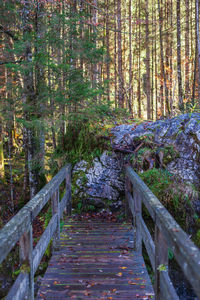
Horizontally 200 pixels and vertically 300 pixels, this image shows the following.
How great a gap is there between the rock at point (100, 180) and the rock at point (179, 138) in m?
0.59

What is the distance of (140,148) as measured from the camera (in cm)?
625

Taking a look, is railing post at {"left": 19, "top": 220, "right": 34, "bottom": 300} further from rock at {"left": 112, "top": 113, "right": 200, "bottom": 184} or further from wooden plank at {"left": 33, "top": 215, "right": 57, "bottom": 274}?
→ rock at {"left": 112, "top": 113, "right": 200, "bottom": 184}

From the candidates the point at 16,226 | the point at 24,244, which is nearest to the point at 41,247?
the point at 24,244

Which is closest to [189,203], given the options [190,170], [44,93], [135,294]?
[190,170]

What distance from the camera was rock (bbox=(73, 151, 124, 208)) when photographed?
20.5 feet

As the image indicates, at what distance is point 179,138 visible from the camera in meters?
6.03

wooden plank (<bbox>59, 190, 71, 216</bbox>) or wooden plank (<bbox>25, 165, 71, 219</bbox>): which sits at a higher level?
wooden plank (<bbox>25, 165, 71, 219</bbox>)

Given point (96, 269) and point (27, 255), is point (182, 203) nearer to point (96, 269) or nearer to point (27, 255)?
point (96, 269)

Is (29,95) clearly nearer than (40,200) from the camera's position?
No

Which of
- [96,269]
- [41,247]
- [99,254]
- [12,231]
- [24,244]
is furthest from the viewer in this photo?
[99,254]

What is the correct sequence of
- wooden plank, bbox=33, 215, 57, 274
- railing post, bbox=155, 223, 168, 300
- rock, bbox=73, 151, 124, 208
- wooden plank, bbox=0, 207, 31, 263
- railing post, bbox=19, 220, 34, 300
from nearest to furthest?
wooden plank, bbox=0, 207, 31, 263, railing post, bbox=155, 223, 168, 300, railing post, bbox=19, 220, 34, 300, wooden plank, bbox=33, 215, 57, 274, rock, bbox=73, 151, 124, 208

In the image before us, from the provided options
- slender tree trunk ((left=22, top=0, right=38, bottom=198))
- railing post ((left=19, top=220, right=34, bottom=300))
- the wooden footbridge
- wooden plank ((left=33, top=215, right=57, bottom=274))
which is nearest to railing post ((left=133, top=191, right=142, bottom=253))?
the wooden footbridge

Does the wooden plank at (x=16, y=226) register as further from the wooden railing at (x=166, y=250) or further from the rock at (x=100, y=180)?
the rock at (x=100, y=180)

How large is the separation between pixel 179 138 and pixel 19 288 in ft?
16.6
